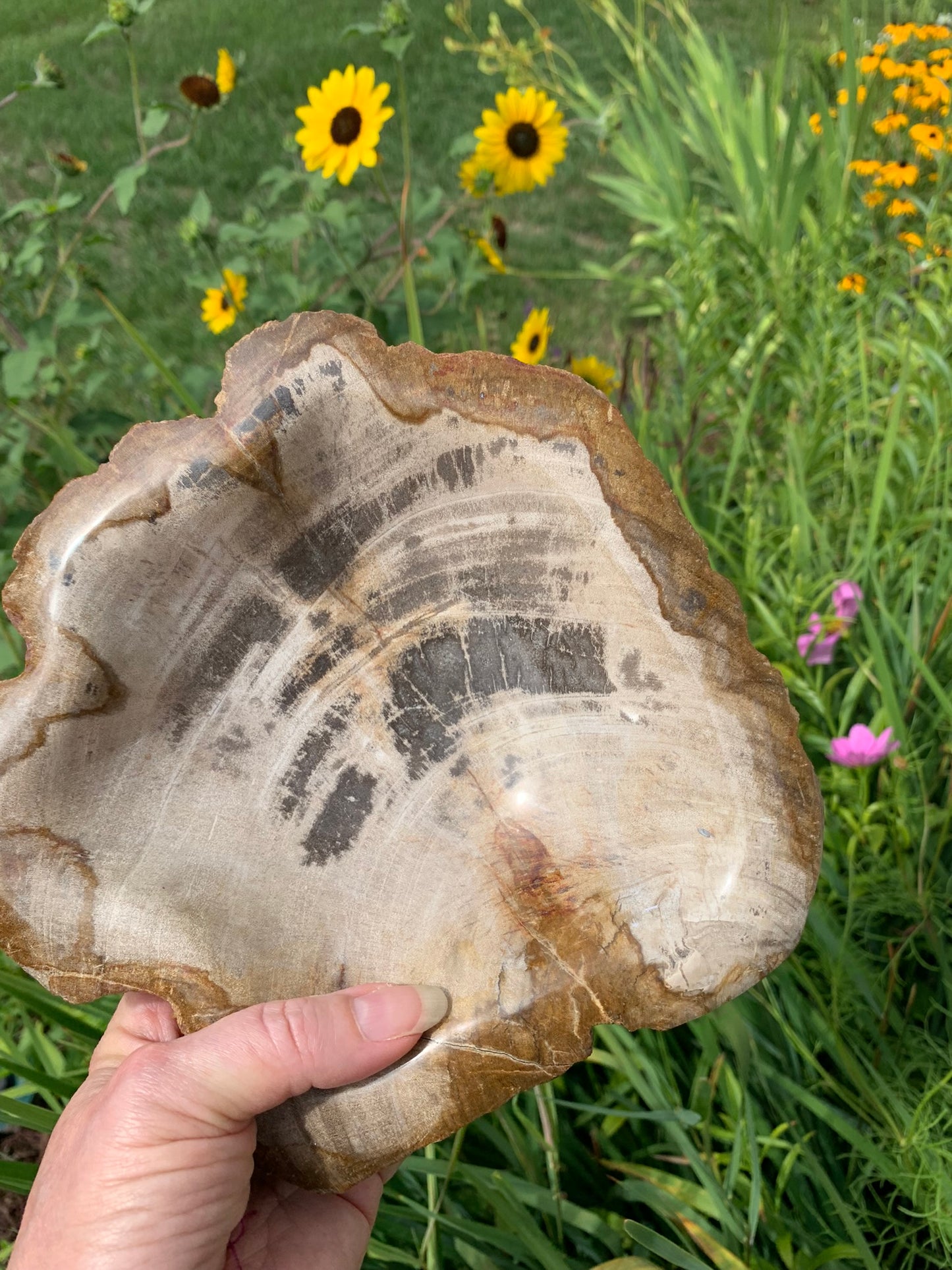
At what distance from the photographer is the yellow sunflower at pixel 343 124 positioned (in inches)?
49.6

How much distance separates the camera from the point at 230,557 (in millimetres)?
660

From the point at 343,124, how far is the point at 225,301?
418mm

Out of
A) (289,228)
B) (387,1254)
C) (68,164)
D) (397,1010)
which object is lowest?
(387,1254)

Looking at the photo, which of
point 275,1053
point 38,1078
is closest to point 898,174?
point 275,1053

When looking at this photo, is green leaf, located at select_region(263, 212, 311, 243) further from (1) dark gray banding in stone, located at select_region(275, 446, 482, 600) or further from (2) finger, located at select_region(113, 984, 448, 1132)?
(2) finger, located at select_region(113, 984, 448, 1132)

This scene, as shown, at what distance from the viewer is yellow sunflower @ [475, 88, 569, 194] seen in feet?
4.94

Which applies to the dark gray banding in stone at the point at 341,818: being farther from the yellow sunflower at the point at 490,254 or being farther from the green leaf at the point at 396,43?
the yellow sunflower at the point at 490,254

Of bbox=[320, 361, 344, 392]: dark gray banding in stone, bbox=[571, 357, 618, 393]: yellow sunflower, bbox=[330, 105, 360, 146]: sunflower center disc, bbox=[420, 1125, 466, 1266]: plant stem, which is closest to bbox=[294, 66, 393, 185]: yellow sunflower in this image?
bbox=[330, 105, 360, 146]: sunflower center disc

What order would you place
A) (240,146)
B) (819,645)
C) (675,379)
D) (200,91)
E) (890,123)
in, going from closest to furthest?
(819,645) < (200,91) < (675,379) < (890,123) < (240,146)

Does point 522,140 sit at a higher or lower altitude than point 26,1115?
higher

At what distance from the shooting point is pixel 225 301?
158 cm

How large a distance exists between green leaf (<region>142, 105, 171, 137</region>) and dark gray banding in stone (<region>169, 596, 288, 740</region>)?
924 millimetres

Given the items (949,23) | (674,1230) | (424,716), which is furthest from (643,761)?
(949,23)

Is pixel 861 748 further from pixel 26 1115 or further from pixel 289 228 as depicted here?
pixel 289 228
